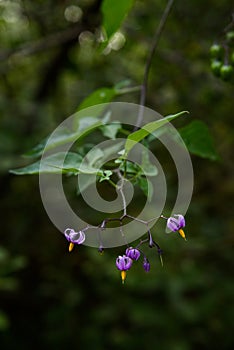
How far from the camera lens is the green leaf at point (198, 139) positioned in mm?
1069

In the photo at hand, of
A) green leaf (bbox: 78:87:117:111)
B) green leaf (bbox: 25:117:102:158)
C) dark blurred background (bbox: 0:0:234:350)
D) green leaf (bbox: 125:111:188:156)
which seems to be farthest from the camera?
dark blurred background (bbox: 0:0:234:350)

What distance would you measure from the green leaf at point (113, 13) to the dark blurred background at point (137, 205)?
112 centimetres

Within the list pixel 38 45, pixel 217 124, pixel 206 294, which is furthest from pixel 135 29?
pixel 206 294

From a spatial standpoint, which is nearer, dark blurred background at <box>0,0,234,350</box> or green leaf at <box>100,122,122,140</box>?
green leaf at <box>100,122,122,140</box>

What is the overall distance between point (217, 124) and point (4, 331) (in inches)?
73.8

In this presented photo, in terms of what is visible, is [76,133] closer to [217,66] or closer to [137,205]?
[217,66]

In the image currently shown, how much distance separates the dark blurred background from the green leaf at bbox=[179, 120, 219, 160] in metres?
1.16

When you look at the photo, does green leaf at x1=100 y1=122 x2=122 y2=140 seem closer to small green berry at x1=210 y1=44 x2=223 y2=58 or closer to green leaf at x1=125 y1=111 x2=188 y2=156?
green leaf at x1=125 y1=111 x2=188 y2=156

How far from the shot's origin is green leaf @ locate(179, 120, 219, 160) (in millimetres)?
1069

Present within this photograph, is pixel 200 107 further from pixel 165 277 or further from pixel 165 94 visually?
pixel 165 277

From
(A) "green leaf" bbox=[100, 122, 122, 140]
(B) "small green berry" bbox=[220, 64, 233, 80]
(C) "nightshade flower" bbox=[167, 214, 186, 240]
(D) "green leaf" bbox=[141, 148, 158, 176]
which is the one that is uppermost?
(B) "small green berry" bbox=[220, 64, 233, 80]

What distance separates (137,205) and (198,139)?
146 cm

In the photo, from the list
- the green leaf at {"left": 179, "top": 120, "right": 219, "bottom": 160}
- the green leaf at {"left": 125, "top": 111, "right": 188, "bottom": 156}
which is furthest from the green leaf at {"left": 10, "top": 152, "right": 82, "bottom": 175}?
the green leaf at {"left": 179, "top": 120, "right": 219, "bottom": 160}

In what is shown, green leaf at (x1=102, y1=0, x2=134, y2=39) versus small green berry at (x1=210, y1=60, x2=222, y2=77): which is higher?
green leaf at (x1=102, y1=0, x2=134, y2=39)
